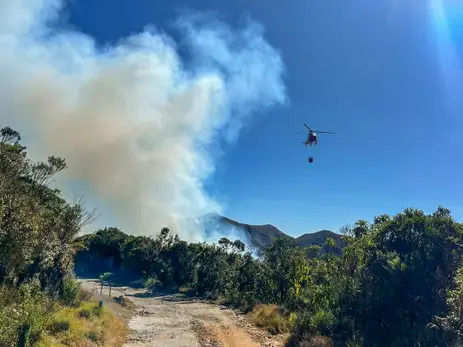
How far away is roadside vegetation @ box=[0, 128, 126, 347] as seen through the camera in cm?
1024

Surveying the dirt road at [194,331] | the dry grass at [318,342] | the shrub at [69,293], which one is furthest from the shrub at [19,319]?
the dry grass at [318,342]

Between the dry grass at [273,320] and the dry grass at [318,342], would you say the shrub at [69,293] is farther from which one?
the dry grass at [318,342]

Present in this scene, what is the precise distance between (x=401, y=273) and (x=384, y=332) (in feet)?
Answer: 6.80

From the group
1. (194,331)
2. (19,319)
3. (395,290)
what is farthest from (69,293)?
(395,290)

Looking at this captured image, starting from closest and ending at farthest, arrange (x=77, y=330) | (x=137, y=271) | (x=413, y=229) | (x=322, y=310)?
(x=413, y=229), (x=77, y=330), (x=322, y=310), (x=137, y=271)

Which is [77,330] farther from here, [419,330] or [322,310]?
[419,330]

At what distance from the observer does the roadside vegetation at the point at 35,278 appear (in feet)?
33.6

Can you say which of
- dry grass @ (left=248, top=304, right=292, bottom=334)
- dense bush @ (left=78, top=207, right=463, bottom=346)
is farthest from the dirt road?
dense bush @ (left=78, top=207, right=463, bottom=346)

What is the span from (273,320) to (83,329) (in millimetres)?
10893

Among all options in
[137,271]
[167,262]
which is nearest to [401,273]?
[167,262]

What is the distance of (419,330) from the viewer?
1062cm

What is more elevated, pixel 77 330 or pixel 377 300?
pixel 377 300

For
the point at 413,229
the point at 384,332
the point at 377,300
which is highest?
the point at 413,229

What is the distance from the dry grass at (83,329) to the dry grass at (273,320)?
318 inches
